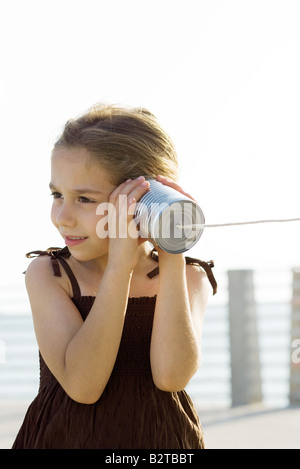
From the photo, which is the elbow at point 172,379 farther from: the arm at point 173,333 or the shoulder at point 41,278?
the shoulder at point 41,278

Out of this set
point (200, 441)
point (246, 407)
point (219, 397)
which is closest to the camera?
point (200, 441)

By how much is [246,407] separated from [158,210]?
3492 mm

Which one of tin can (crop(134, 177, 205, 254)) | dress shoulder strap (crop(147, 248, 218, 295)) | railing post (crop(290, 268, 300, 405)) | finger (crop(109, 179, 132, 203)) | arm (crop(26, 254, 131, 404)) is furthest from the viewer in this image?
railing post (crop(290, 268, 300, 405))

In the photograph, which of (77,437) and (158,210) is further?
(77,437)

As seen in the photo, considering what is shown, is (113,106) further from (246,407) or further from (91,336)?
(246,407)

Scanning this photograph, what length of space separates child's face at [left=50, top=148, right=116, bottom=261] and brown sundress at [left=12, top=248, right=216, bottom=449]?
84 mm

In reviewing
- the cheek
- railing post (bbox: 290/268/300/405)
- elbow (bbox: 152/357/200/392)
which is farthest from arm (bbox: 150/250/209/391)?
railing post (bbox: 290/268/300/405)

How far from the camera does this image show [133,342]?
1680mm

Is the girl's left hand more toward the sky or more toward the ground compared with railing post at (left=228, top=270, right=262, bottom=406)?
more toward the sky

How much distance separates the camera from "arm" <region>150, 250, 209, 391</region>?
5.15ft

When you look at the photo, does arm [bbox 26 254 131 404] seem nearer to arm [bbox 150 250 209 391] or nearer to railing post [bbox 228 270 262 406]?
arm [bbox 150 250 209 391]

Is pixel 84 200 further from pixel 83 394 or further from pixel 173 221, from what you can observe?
pixel 83 394

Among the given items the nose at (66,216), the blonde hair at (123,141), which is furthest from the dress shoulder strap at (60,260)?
the blonde hair at (123,141)

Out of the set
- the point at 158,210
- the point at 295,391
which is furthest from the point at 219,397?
the point at 158,210
